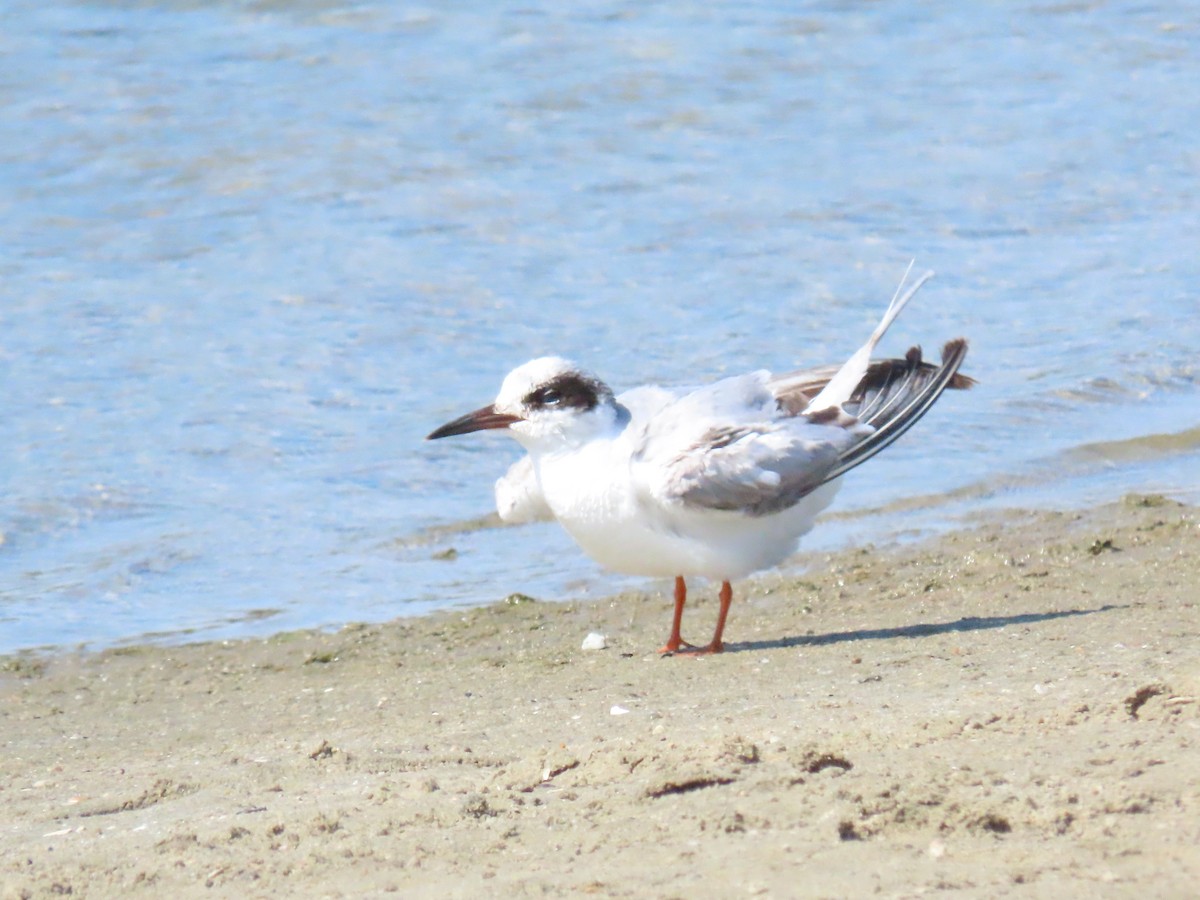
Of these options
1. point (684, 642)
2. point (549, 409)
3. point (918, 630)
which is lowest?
point (684, 642)

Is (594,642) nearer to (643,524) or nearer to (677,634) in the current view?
(677,634)

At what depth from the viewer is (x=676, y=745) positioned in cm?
395

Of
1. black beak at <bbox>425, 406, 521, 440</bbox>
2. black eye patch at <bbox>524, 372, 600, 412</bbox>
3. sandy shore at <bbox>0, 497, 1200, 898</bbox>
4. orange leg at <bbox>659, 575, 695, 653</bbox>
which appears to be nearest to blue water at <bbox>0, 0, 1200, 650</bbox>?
sandy shore at <bbox>0, 497, 1200, 898</bbox>

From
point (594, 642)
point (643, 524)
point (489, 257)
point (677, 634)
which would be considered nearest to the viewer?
point (643, 524)

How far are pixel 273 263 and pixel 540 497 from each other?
195 inches

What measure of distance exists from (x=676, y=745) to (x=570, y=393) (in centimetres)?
182

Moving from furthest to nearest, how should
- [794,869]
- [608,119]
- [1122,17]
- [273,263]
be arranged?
[1122,17]
[608,119]
[273,263]
[794,869]

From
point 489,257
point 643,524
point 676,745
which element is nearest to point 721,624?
point 643,524

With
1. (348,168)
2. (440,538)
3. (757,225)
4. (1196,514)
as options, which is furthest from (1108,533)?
(348,168)

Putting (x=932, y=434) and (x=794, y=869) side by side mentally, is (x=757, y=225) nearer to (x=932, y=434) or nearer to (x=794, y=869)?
(x=932, y=434)

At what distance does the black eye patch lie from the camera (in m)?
5.54

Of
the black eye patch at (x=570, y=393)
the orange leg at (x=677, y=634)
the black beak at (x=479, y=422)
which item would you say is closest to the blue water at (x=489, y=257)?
the orange leg at (x=677, y=634)

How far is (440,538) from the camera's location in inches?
285

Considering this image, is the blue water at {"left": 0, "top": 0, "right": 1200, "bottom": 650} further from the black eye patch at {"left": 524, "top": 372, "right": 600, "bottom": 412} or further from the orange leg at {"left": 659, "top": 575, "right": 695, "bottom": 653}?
the black eye patch at {"left": 524, "top": 372, "right": 600, "bottom": 412}
